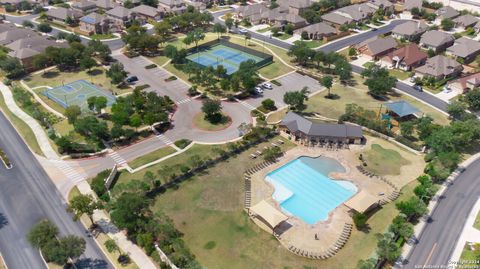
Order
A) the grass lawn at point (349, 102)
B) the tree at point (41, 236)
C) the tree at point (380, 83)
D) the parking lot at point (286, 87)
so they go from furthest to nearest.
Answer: the parking lot at point (286, 87), the tree at point (380, 83), the grass lawn at point (349, 102), the tree at point (41, 236)

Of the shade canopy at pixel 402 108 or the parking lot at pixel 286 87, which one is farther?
the parking lot at pixel 286 87

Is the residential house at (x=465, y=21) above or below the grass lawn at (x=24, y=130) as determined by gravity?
above

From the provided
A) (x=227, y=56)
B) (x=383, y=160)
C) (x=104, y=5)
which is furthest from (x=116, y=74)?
(x=383, y=160)

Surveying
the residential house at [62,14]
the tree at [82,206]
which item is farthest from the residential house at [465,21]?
the tree at [82,206]

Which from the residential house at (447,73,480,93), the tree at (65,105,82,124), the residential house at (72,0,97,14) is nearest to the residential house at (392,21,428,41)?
the residential house at (447,73,480,93)

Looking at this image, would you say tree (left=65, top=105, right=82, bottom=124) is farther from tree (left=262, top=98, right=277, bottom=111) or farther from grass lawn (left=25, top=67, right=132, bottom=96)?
tree (left=262, top=98, right=277, bottom=111)

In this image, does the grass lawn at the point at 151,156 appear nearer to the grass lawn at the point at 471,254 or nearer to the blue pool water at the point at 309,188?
the blue pool water at the point at 309,188
